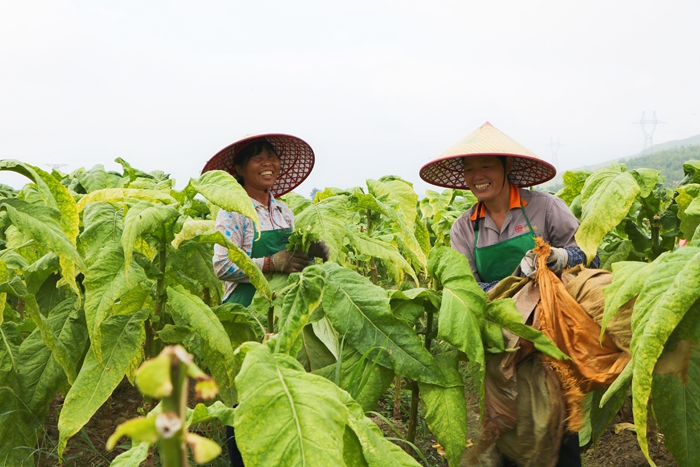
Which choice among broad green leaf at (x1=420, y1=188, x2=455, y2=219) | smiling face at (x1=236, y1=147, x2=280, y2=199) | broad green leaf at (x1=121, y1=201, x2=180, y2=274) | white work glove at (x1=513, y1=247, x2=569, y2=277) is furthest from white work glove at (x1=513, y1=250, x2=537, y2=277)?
broad green leaf at (x1=420, y1=188, x2=455, y2=219)

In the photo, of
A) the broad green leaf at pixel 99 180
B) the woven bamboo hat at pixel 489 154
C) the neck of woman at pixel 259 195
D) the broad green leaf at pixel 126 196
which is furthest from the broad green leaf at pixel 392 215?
the broad green leaf at pixel 99 180

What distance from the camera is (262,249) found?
8.00 ft

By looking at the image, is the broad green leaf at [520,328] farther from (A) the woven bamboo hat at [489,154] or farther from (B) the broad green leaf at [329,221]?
(A) the woven bamboo hat at [489,154]

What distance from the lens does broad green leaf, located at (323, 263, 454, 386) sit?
5.15 ft

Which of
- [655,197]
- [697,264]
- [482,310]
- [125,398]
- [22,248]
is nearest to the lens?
[697,264]

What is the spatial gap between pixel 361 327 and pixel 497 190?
3.42 ft

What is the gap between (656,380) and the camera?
5.04ft

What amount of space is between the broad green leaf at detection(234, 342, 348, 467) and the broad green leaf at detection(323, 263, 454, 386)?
0.59 m

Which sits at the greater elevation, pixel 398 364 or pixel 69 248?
pixel 69 248

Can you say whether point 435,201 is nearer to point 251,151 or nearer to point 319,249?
point 251,151

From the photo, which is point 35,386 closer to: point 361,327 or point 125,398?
point 361,327

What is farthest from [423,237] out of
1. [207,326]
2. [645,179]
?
[207,326]

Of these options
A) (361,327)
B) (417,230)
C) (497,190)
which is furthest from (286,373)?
(417,230)

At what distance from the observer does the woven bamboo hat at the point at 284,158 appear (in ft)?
8.71
